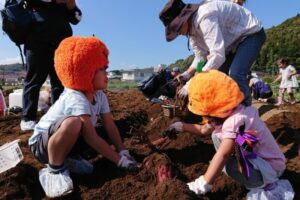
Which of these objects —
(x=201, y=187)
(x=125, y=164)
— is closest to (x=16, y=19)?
(x=125, y=164)

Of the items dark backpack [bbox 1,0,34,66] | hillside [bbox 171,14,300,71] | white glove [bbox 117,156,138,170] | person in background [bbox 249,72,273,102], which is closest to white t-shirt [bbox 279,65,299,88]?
person in background [bbox 249,72,273,102]

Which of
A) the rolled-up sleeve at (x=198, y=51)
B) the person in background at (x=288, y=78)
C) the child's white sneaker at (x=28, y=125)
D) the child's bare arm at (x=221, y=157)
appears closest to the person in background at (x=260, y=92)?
the person in background at (x=288, y=78)

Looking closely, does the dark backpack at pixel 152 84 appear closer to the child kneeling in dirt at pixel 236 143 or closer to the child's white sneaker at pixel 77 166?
the child's white sneaker at pixel 77 166

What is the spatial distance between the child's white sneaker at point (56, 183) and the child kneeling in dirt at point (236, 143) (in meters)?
0.76

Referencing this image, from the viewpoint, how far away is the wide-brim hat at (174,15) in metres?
2.93

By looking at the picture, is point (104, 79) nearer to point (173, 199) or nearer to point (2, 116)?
point (173, 199)

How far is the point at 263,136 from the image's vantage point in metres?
2.13

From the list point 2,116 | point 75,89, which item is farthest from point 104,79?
point 2,116

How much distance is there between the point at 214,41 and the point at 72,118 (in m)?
1.29

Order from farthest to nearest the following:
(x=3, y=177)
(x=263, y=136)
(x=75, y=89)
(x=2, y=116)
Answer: (x=2, y=116) → (x=3, y=177) → (x=75, y=89) → (x=263, y=136)

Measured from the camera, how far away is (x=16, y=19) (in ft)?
11.1

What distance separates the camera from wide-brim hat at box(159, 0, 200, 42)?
2934mm

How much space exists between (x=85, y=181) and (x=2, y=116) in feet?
10.2

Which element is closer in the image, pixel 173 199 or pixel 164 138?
pixel 173 199
